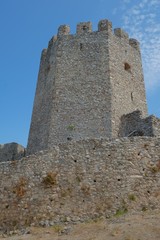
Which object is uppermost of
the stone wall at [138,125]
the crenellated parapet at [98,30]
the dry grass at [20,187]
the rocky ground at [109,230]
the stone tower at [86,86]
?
the crenellated parapet at [98,30]

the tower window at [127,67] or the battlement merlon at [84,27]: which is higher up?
the battlement merlon at [84,27]

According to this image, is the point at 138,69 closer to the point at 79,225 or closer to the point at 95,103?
the point at 95,103

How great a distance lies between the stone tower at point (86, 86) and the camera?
2017 centimetres

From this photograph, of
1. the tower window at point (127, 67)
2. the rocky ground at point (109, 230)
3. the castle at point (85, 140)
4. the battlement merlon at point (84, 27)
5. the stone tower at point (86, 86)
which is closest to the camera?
the rocky ground at point (109, 230)

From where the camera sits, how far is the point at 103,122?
19.9m

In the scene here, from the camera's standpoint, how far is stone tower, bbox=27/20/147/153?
2017 centimetres

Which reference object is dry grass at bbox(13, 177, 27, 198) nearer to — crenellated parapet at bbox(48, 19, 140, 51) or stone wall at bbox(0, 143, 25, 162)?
stone wall at bbox(0, 143, 25, 162)

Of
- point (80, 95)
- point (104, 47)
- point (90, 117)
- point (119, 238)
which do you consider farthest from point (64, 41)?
point (119, 238)

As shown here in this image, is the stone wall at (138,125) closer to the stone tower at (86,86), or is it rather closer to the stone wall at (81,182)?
the stone tower at (86,86)

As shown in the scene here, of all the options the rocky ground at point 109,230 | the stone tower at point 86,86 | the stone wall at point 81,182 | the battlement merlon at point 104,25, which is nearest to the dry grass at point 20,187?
the stone wall at point 81,182

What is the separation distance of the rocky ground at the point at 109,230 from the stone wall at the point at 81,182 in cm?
51

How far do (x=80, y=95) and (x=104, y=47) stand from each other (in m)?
4.10

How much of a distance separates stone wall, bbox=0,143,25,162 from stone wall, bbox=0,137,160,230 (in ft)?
30.7

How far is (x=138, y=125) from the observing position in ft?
63.9
